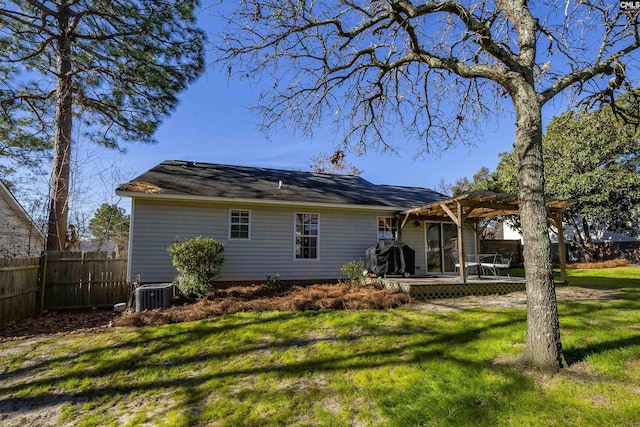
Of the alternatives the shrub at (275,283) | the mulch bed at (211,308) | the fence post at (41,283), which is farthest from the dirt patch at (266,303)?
the fence post at (41,283)

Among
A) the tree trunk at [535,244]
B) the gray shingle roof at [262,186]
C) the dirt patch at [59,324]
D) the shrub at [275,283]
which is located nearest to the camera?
the tree trunk at [535,244]

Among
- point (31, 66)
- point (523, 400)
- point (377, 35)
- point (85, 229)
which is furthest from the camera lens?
point (85, 229)

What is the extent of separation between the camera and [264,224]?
10141 millimetres

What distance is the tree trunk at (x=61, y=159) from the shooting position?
9633 mm

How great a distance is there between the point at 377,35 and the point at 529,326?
509 centimetres

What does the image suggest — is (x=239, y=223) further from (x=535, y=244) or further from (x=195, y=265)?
(x=535, y=244)

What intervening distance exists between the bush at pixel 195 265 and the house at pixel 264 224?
121 cm

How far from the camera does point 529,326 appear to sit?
3.85 m

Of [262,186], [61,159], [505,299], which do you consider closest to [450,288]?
[505,299]

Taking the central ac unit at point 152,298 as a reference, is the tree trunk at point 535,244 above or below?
above

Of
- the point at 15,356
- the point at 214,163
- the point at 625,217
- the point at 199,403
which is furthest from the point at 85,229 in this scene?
the point at 625,217

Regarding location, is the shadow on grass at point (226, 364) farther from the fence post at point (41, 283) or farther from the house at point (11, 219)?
the house at point (11, 219)

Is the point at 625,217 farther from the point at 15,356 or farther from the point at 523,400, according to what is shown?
the point at 15,356

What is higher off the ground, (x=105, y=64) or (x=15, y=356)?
(x=105, y=64)
